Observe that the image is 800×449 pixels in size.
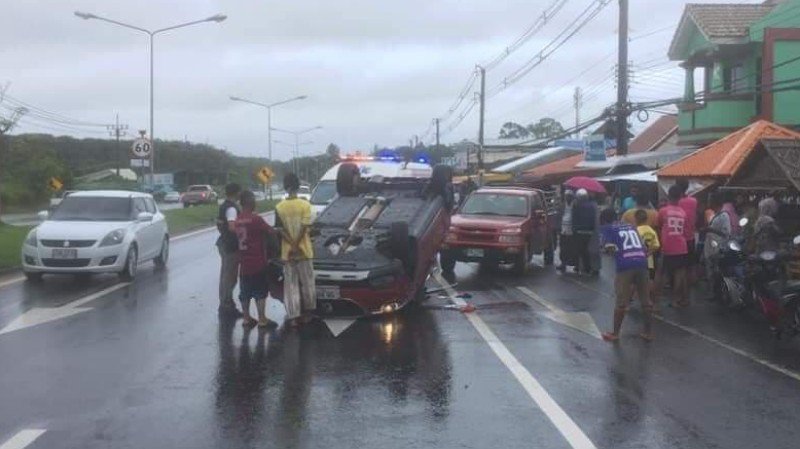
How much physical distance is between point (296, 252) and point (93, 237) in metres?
6.00

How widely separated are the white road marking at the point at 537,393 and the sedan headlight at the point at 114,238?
6.97 metres

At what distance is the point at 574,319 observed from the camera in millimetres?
12953

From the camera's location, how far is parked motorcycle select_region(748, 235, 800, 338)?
1099cm

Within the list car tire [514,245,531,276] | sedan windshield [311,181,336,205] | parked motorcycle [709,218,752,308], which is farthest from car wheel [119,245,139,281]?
parked motorcycle [709,218,752,308]

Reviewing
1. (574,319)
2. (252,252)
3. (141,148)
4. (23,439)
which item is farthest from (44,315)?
(141,148)

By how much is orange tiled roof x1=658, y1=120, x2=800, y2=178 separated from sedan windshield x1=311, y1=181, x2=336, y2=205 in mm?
8491

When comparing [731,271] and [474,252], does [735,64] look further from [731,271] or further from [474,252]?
[731,271]

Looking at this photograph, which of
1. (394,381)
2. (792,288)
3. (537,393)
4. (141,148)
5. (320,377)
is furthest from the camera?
(141,148)

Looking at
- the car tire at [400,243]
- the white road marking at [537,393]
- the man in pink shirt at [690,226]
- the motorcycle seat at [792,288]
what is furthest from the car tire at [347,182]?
the motorcycle seat at [792,288]

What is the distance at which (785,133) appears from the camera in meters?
18.6

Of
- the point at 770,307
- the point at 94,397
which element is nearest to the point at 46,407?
the point at 94,397

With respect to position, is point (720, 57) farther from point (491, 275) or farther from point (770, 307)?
point (770, 307)

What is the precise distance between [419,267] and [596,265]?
711 centimetres

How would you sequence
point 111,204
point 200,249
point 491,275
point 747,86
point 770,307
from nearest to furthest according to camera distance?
1. point 770,307
2. point 111,204
3. point 491,275
4. point 200,249
5. point 747,86
